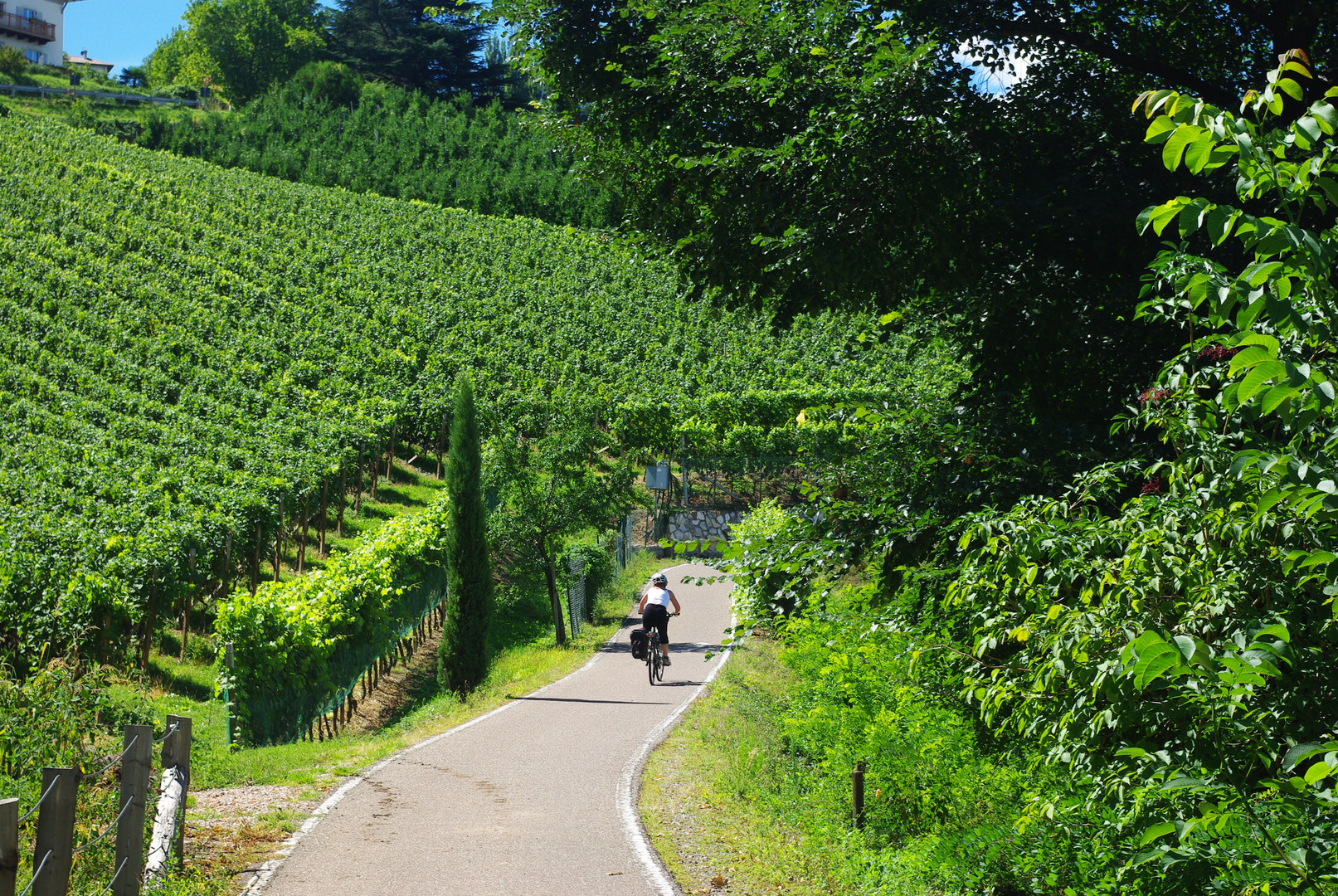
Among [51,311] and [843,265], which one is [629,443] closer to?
[51,311]

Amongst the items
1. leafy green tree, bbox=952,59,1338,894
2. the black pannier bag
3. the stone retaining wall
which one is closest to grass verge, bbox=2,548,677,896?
the black pannier bag

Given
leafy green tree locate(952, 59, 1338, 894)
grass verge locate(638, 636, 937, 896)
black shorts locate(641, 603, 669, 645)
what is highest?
leafy green tree locate(952, 59, 1338, 894)

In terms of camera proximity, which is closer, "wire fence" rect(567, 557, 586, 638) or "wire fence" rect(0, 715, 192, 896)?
"wire fence" rect(0, 715, 192, 896)

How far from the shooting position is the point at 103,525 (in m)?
18.9

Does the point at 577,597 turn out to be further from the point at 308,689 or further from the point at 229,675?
the point at 229,675

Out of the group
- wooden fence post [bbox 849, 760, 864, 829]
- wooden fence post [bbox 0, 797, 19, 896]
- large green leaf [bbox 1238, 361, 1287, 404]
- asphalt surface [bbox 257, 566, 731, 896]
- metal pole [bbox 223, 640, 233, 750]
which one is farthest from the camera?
metal pole [bbox 223, 640, 233, 750]

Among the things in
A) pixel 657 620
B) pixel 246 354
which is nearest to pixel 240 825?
pixel 657 620

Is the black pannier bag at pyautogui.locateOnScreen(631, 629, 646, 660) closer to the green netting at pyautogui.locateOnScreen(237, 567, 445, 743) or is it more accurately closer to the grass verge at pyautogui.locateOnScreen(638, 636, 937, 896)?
the grass verge at pyautogui.locateOnScreen(638, 636, 937, 896)

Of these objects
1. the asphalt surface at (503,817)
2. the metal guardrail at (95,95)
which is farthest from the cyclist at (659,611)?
the metal guardrail at (95,95)

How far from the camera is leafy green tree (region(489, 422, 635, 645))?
22.2 meters

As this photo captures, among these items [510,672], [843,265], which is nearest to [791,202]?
[843,265]

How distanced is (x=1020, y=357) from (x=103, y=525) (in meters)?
17.0

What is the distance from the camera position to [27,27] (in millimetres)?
104500

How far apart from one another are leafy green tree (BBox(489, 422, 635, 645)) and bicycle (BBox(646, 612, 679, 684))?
16.8ft
